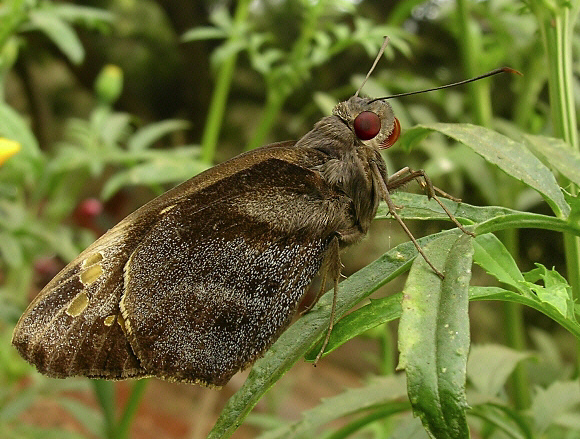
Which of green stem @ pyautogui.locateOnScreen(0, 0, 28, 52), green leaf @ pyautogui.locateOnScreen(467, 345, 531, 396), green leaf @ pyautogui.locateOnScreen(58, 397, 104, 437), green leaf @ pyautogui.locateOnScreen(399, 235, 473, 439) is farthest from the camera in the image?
green leaf @ pyautogui.locateOnScreen(58, 397, 104, 437)

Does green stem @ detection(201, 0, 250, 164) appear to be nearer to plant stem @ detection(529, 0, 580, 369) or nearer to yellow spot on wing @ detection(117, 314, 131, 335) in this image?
yellow spot on wing @ detection(117, 314, 131, 335)

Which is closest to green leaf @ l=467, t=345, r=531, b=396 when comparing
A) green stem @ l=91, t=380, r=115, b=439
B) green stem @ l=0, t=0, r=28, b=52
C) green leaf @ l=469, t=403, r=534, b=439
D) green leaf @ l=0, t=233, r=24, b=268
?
green leaf @ l=469, t=403, r=534, b=439

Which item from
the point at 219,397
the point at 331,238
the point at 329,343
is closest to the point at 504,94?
the point at 219,397

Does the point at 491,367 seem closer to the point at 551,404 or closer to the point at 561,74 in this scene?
the point at 551,404

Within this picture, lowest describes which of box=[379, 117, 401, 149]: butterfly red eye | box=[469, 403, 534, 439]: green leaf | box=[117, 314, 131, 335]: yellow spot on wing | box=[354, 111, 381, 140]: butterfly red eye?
box=[469, 403, 534, 439]: green leaf

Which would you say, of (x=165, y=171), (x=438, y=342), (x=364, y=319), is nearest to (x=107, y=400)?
(x=165, y=171)

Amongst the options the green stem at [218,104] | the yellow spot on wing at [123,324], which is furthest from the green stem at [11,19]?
the yellow spot on wing at [123,324]
